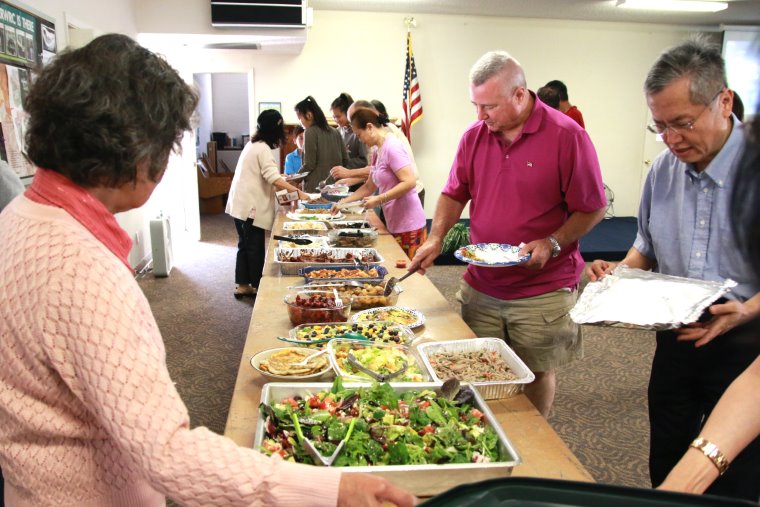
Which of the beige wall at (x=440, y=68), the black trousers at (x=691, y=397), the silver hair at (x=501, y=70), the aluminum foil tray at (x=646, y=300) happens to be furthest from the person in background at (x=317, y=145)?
the black trousers at (x=691, y=397)

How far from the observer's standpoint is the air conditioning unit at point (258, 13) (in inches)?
217

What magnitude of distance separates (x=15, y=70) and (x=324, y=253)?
180cm

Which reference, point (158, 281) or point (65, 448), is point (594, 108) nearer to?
point (158, 281)

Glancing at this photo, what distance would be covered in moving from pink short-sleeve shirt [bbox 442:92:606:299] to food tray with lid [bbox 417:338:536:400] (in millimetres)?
438

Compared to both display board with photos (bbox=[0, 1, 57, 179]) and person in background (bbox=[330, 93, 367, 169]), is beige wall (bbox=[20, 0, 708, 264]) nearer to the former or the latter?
person in background (bbox=[330, 93, 367, 169])

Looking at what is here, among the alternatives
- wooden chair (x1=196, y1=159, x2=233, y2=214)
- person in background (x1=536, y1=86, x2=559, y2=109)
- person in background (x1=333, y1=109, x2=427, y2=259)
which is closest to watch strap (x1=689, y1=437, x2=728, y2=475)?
person in background (x1=333, y1=109, x2=427, y2=259)

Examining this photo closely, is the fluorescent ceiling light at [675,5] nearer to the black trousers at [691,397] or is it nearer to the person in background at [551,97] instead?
the person in background at [551,97]

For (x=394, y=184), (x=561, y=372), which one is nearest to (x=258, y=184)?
(x=394, y=184)

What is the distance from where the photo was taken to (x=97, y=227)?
82 cm

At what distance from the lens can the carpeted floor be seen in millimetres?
2709

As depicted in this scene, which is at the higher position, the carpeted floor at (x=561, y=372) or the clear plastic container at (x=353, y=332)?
the clear plastic container at (x=353, y=332)

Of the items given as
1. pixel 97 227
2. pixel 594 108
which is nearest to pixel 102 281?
pixel 97 227

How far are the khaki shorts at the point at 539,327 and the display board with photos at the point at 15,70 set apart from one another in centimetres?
221

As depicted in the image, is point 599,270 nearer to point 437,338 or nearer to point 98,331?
point 437,338
